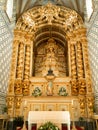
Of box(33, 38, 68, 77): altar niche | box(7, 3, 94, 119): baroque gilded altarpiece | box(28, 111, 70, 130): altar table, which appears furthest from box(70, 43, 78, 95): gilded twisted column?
box(28, 111, 70, 130): altar table

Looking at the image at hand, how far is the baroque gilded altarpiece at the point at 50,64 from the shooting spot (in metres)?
12.5

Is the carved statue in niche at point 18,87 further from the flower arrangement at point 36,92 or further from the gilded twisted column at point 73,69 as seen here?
the gilded twisted column at point 73,69

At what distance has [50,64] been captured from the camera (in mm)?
14578

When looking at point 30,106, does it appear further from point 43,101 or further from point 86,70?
point 86,70

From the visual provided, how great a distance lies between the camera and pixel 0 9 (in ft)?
38.6

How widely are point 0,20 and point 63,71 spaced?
22.8 feet

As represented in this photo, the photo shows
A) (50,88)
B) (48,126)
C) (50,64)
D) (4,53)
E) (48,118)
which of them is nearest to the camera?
(48,126)

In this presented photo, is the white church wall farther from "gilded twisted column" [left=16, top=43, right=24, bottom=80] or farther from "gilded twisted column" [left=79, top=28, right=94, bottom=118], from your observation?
"gilded twisted column" [left=79, top=28, right=94, bottom=118]

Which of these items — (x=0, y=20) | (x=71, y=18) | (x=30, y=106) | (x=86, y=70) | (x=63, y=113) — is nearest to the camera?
(x=63, y=113)

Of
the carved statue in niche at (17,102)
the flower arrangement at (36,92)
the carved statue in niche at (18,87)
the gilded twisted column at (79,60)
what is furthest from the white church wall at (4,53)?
the gilded twisted column at (79,60)

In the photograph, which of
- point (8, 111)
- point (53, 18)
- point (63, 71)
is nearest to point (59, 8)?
point (53, 18)

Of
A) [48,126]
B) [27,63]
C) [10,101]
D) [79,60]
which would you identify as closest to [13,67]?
[27,63]

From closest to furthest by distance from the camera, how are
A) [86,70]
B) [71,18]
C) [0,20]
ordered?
[0,20] → [86,70] → [71,18]

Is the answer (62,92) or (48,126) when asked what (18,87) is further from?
(48,126)
